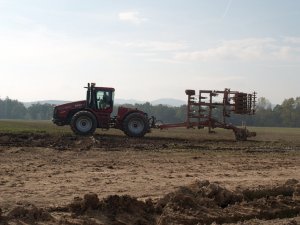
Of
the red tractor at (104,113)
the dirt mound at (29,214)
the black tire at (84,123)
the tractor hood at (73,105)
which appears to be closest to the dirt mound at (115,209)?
the dirt mound at (29,214)

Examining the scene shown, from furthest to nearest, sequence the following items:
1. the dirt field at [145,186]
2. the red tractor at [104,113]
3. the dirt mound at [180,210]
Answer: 1. the red tractor at [104,113]
2. the dirt field at [145,186]
3. the dirt mound at [180,210]

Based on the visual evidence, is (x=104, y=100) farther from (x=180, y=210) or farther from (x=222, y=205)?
(x=180, y=210)

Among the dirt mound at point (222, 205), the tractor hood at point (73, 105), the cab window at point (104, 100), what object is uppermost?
the cab window at point (104, 100)

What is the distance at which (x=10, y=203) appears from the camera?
8258 mm

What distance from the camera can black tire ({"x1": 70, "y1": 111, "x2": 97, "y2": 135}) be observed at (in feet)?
78.2

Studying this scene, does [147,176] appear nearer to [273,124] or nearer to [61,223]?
[61,223]

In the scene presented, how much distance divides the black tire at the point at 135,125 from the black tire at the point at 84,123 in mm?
1684

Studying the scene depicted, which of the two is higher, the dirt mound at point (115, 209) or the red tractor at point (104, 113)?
the red tractor at point (104, 113)

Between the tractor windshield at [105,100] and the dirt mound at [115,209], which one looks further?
the tractor windshield at [105,100]

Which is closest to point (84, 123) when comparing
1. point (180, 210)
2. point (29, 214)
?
point (180, 210)

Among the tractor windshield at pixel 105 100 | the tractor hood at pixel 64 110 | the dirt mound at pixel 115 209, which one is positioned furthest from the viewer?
the tractor hood at pixel 64 110

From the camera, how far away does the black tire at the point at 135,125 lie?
24.5 meters

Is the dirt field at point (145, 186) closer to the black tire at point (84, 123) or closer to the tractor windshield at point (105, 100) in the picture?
the black tire at point (84, 123)

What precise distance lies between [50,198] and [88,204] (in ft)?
4.09
